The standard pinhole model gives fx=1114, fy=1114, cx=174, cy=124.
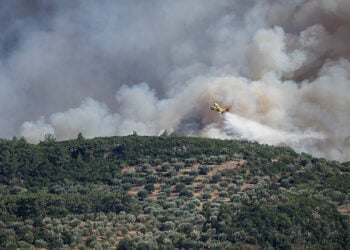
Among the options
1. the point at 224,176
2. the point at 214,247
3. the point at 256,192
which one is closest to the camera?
the point at 214,247

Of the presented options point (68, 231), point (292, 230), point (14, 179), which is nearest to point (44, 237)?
point (68, 231)

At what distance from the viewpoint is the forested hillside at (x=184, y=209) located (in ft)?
507

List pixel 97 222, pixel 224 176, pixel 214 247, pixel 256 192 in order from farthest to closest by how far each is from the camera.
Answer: pixel 224 176
pixel 256 192
pixel 97 222
pixel 214 247

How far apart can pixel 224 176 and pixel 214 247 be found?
4222cm

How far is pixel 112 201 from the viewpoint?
574ft

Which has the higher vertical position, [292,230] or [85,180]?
[85,180]

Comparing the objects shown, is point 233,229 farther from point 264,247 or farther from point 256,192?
point 256,192

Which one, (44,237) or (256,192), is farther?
(256,192)

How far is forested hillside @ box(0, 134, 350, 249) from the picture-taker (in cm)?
15462

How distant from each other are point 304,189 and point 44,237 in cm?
4979

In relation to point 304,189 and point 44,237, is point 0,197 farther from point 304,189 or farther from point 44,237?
point 304,189

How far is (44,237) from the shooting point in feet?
504

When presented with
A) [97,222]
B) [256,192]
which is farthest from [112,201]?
[256,192]

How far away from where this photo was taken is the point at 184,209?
17425cm
